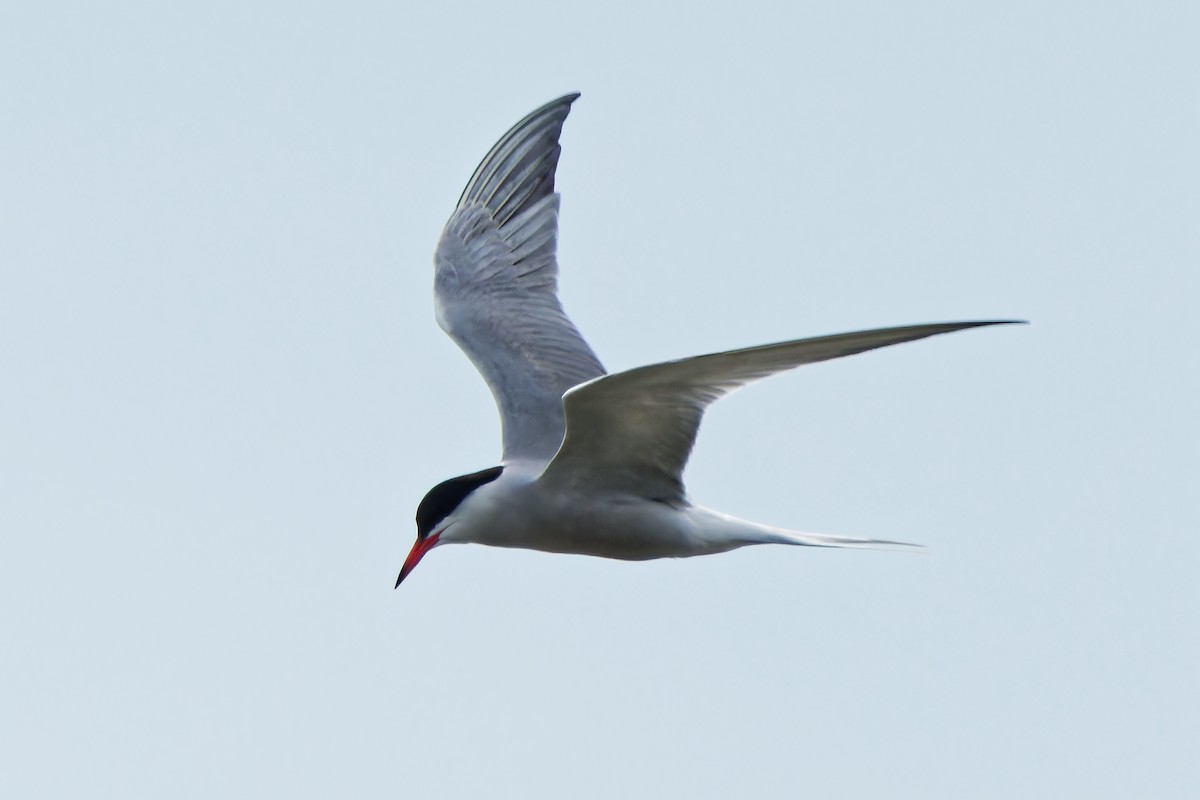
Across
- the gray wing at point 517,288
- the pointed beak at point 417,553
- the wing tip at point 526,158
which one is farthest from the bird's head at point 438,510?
the wing tip at point 526,158

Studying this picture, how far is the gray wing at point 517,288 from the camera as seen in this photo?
908 centimetres

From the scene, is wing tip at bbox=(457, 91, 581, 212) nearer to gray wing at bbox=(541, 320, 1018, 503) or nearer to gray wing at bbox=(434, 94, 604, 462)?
gray wing at bbox=(434, 94, 604, 462)

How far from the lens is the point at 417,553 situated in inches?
319

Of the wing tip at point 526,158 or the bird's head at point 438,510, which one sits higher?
the wing tip at point 526,158

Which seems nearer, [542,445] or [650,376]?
[650,376]

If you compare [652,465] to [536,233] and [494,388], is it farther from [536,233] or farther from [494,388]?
[536,233]

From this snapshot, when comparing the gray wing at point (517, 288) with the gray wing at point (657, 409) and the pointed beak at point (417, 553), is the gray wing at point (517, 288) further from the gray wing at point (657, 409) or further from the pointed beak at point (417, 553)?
the gray wing at point (657, 409)

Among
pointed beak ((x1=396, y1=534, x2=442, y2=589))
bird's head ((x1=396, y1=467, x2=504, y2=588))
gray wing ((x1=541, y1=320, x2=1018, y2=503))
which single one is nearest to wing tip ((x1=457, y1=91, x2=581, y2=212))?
bird's head ((x1=396, y1=467, x2=504, y2=588))

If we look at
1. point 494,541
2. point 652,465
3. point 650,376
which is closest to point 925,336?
point 650,376

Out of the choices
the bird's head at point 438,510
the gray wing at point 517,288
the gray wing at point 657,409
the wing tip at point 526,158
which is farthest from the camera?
the wing tip at point 526,158

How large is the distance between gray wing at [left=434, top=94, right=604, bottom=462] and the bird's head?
0.63 meters

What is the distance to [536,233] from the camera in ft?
34.5

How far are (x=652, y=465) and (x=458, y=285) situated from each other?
2.76 m

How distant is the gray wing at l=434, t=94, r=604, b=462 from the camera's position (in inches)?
357
